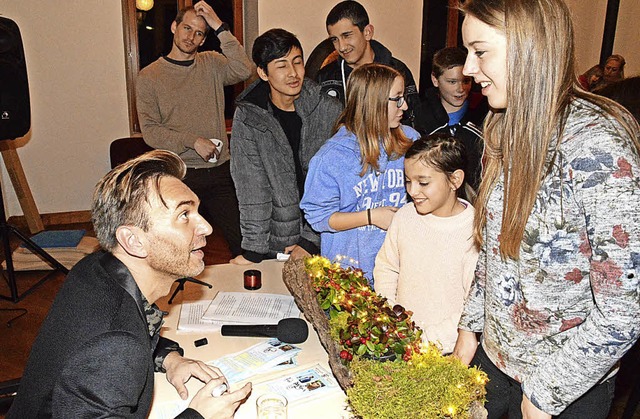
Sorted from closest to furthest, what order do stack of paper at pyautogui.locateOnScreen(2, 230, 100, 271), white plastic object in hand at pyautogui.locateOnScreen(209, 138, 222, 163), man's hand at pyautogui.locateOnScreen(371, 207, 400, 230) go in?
man's hand at pyautogui.locateOnScreen(371, 207, 400, 230) < white plastic object in hand at pyautogui.locateOnScreen(209, 138, 222, 163) < stack of paper at pyautogui.locateOnScreen(2, 230, 100, 271)

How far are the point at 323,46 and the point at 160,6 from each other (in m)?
1.75

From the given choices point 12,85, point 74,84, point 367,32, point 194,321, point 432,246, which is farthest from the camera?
point 74,84

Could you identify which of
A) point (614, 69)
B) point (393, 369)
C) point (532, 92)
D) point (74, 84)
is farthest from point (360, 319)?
point (614, 69)

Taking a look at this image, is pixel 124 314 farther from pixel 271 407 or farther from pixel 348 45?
pixel 348 45

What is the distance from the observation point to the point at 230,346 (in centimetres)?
191

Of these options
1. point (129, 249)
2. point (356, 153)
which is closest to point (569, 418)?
point (129, 249)

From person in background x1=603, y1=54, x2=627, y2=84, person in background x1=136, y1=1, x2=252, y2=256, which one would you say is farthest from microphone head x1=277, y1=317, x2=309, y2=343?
person in background x1=603, y1=54, x2=627, y2=84

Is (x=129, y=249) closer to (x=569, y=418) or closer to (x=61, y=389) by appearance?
(x=61, y=389)

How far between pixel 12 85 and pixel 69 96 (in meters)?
2.22

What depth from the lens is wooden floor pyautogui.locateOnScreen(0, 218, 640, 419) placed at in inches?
117

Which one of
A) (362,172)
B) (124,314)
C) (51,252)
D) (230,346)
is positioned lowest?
(51,252)

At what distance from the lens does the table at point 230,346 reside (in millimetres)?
1601

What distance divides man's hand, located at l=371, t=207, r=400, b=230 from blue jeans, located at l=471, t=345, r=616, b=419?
0.83 meters

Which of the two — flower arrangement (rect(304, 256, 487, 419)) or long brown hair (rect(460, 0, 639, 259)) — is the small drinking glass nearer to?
flower arrangement (rect(304, 256, 487, 419))
